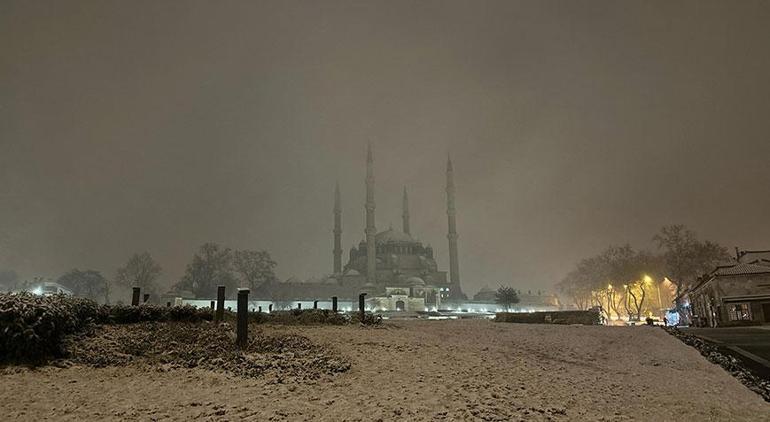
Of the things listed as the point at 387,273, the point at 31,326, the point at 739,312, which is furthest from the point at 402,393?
the point at 387,273

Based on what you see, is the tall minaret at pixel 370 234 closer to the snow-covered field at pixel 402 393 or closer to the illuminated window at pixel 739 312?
the illuminated window at pixel 739 312

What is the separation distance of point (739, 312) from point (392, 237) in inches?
2818

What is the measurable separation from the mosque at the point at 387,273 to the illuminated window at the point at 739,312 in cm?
4516

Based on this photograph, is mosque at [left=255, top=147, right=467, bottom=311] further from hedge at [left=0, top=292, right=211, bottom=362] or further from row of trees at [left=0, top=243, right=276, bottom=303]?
hedge at [left=0, top=292, right=211, bottom=362]

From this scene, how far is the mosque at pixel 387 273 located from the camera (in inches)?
2933

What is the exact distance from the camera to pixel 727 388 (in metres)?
8.30

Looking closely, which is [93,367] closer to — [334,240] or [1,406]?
[1,406]

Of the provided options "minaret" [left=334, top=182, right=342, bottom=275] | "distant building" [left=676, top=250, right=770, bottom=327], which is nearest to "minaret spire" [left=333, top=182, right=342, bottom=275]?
"minaret" [left=334, top=182, right=342, bottom=275]

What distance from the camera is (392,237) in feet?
328

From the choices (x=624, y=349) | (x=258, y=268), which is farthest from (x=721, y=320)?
(x=258, y=268)

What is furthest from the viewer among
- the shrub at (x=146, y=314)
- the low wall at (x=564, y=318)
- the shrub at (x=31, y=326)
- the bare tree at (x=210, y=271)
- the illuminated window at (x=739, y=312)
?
the bare tree at (x=210, y=271)

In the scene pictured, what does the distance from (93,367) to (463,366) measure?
6253 mm

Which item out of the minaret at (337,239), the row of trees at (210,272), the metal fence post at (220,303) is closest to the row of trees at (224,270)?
the row of trees at (210,272)

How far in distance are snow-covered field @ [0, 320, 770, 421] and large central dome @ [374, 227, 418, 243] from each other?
8966 centimetres
